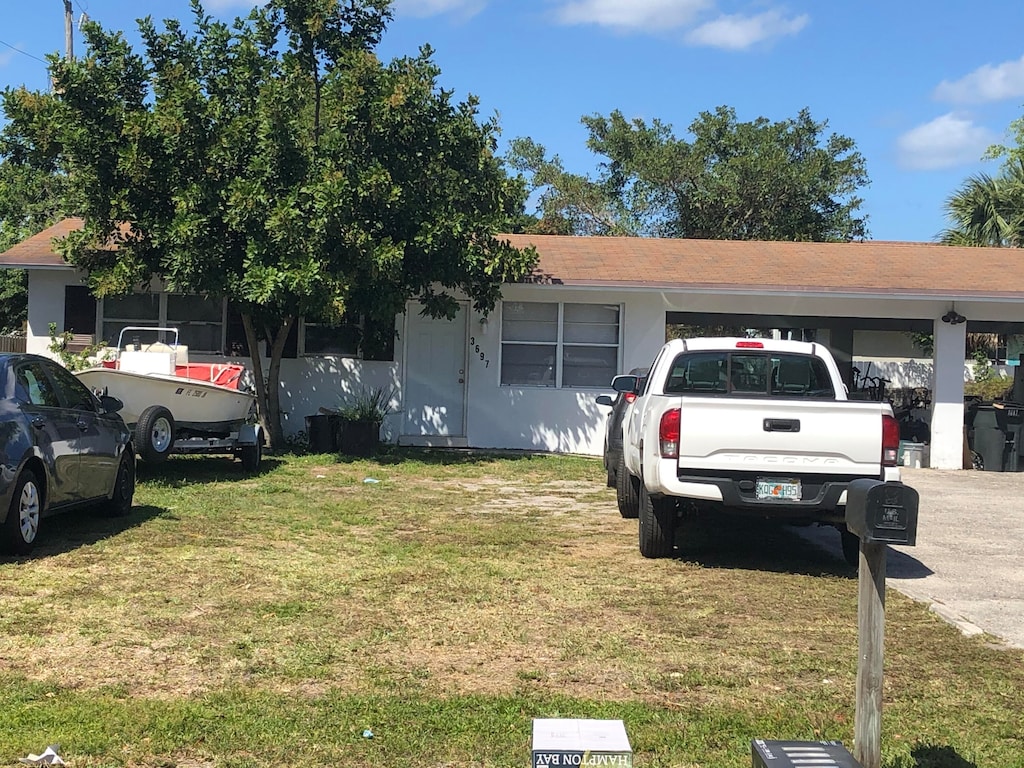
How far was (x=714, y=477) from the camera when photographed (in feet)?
25.4

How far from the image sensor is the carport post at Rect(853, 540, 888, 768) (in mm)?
3729

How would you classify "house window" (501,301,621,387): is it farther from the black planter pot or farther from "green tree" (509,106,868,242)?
"green tree" (509,106,868,242)

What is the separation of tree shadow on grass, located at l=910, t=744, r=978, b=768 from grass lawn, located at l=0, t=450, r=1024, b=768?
0.01 m

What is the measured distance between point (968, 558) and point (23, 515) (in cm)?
764

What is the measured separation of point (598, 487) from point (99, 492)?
20.7 feet

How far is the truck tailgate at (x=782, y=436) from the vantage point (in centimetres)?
762

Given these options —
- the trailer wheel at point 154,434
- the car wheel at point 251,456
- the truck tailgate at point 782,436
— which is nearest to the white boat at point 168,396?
the trailer wheel at point 154,434

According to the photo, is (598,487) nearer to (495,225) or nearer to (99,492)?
(495,225)

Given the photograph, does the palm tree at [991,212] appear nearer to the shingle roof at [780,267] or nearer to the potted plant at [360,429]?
the shingle roof at [780,267]

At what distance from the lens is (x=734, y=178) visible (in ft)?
105

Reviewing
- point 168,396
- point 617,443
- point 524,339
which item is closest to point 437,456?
point 524,339

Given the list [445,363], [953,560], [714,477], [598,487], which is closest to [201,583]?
[714,477]

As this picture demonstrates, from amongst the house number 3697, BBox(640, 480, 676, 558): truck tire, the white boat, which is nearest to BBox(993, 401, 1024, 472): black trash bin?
the house number 3697

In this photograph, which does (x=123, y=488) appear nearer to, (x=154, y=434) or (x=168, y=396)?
(x=154, y=434)
